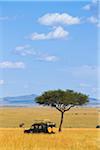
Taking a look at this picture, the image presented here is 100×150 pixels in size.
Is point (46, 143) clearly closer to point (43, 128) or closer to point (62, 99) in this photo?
point (43, 128)

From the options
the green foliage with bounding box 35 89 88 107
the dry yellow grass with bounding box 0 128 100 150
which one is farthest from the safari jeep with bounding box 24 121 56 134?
the dry yellow grass with bounding box 0 128 100 150

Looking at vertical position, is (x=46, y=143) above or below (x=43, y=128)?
below

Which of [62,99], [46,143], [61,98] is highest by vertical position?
[61,98]

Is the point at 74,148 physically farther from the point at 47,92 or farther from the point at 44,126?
the point at 47,92

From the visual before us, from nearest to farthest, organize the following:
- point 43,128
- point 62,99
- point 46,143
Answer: point 46,143 < point 43,128 < point 62,99

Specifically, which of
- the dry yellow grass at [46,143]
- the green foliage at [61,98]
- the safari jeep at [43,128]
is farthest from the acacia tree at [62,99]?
the dry yellow grass at [46,143]

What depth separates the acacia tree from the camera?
228 ft

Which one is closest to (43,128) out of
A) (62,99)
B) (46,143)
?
(62,99)

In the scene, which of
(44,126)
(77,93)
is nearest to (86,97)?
(77,93)

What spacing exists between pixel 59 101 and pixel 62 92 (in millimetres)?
2280

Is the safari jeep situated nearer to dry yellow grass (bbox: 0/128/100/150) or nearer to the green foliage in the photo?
the green foliage

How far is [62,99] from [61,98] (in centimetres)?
21

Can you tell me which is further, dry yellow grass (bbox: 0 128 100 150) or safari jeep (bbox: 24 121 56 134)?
safari jeep (bbox: 24 121 56 134)

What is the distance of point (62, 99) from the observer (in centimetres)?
6950
